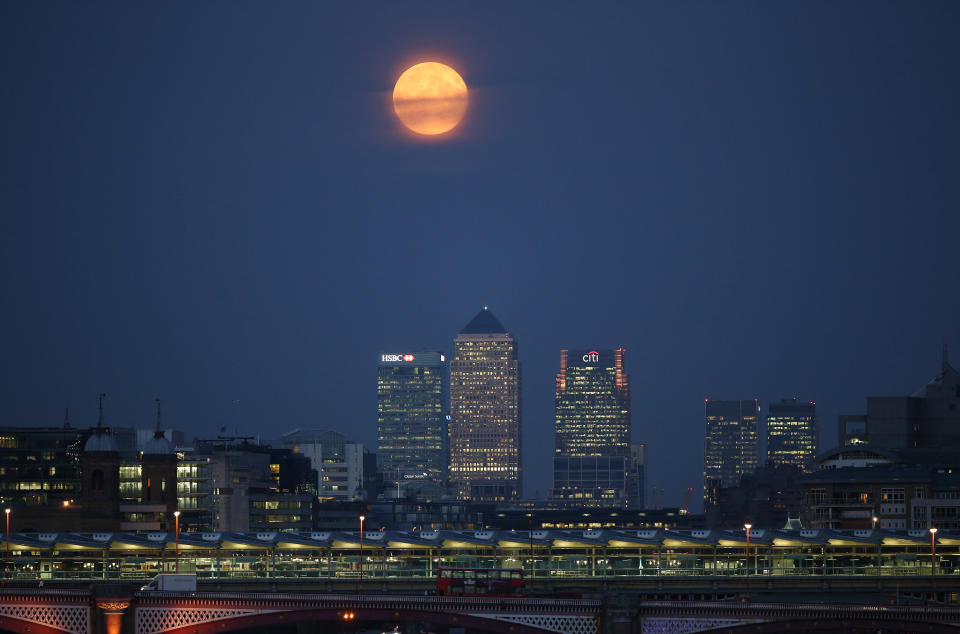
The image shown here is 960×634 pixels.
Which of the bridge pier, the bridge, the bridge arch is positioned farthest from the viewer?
the bridge arch

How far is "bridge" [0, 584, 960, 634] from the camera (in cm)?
10734

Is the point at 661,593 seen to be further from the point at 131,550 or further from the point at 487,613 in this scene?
the point at 131,550

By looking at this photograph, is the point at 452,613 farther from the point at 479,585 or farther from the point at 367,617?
the point at 479,585

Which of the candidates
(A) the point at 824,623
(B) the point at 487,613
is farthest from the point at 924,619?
(B) the point at 487,613

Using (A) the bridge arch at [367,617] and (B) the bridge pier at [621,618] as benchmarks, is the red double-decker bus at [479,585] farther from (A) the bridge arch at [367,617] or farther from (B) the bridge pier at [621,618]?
(B) the bridge pier at [621,618]

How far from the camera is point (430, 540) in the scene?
557 feet

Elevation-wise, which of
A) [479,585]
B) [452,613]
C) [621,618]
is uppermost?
[621,618]

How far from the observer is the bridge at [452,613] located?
107 meters

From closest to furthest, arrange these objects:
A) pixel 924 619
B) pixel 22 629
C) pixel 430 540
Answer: pixel 924 619, pixel 22 629, pixel 430 540

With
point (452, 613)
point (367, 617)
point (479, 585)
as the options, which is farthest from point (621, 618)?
point (479, 585)

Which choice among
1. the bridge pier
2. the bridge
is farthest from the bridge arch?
the bridge pier

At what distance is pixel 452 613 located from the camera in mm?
114562

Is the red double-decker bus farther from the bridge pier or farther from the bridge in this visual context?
the bridge pier

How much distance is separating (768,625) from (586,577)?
173 feet
